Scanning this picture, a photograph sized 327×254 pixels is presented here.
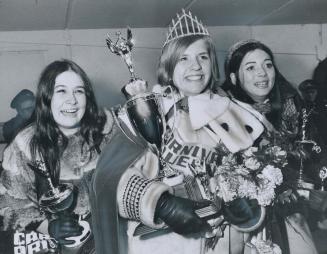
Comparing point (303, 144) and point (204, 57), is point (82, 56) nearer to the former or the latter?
point (204, 57)

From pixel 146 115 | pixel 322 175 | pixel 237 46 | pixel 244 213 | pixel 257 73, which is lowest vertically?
pixel 244 213

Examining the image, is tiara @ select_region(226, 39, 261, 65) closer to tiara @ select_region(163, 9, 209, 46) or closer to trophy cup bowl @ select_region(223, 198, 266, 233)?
tiara @ select_region(163, 9, 209, 46)

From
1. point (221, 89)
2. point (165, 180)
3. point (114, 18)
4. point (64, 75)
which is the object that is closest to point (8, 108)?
point (64, 75)

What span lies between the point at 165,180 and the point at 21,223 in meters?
0.60

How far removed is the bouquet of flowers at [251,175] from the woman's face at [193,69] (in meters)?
0.33

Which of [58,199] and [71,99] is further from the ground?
[71,99]

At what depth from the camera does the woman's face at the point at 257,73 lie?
6.64 feet

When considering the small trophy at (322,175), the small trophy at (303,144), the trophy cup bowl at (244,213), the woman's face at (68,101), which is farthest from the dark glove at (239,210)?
the woman's face at (68,101)

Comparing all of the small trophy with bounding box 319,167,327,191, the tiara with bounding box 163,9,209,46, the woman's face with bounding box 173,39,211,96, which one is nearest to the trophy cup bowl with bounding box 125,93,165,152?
the woman's face with bounding box 173,39,211,96

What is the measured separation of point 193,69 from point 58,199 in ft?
2.47

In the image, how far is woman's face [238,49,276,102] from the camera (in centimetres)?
203

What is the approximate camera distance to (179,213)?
1.83m

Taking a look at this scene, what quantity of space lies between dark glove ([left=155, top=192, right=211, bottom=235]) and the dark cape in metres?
0.18

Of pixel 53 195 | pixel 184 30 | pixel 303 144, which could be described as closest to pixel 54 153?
A: pixel 53 195
